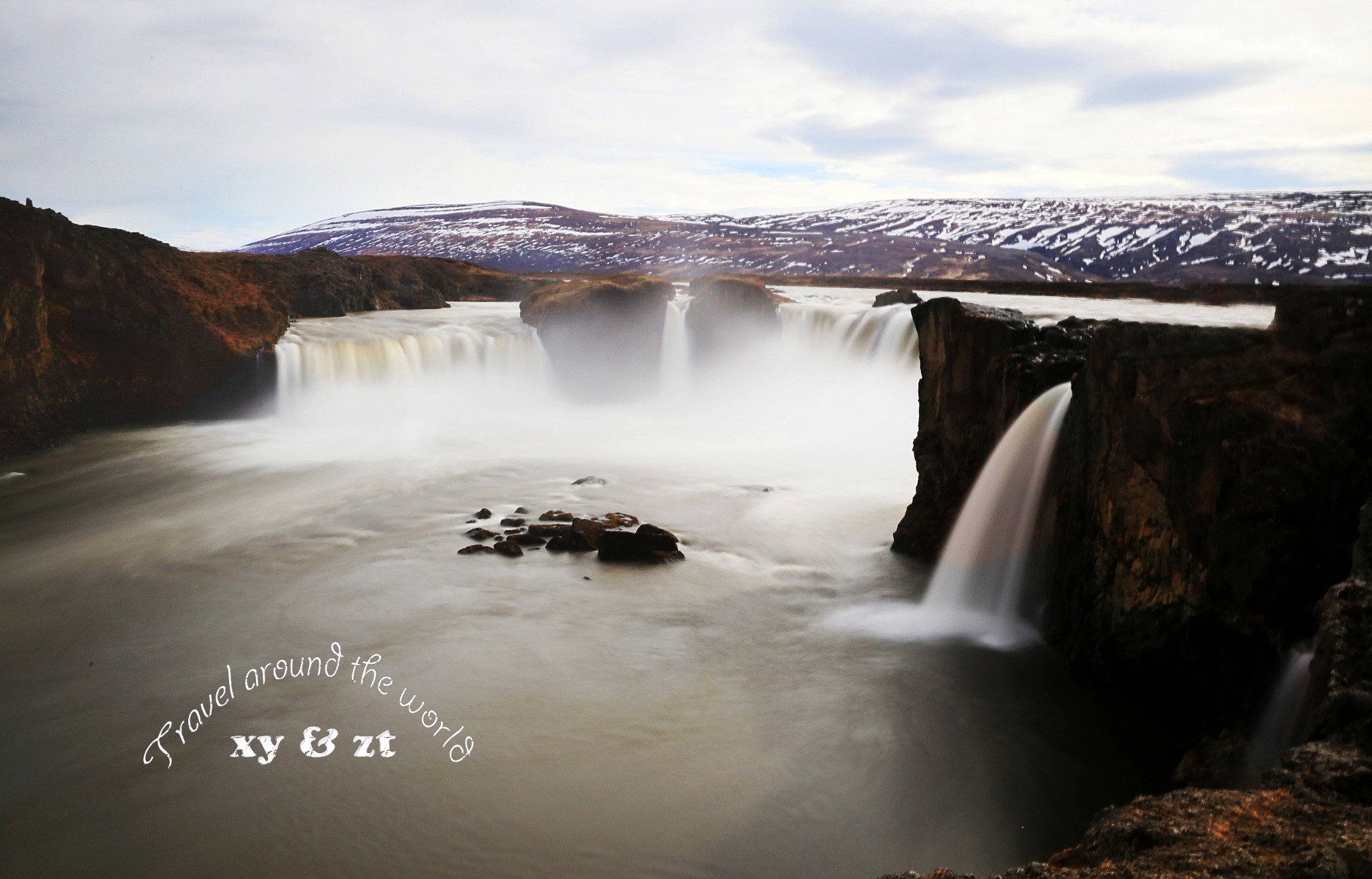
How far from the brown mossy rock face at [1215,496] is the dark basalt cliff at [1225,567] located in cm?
1

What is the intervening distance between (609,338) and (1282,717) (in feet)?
72.6

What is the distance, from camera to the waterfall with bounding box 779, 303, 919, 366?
19562 millimetres

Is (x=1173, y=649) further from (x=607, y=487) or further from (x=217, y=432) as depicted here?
(x=217, y=432)

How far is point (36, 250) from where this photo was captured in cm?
1670

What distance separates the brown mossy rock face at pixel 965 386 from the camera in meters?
8.24

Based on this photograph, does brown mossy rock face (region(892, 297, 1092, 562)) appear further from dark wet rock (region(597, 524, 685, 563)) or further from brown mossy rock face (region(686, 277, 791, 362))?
brown mossy rock face (region(686, 277, 791, 362))

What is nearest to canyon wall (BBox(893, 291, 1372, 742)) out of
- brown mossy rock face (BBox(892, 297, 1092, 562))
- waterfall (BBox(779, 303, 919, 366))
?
brown mossy rock face (BBox(892, 297, 1092, 562))

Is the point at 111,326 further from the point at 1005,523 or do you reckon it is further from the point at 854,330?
the point at 1005,523

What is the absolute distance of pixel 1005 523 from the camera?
26.6 ft

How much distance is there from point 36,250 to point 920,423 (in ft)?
57.5

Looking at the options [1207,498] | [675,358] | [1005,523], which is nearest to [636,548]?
[1005,523]

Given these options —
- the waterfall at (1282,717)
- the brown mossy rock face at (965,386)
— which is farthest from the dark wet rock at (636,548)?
the waterfall at (1282,717)

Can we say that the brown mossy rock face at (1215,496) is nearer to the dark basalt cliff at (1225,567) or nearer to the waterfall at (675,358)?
the dark basalt cliff at (1225,567)

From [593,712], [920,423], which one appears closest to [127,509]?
[593,712]
